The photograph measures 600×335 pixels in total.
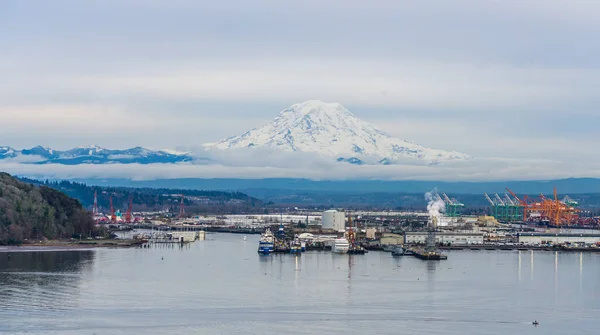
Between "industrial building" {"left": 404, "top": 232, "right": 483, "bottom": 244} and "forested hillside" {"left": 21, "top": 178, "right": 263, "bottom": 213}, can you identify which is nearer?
"industrial building" {"left": 404, "top": 232, "right": 483, "bottom": 244}

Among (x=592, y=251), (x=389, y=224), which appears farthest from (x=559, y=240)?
(x=389, y=224)

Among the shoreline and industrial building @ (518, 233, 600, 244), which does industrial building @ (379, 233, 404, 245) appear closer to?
industrial building @ (518, 233, 600, 244)

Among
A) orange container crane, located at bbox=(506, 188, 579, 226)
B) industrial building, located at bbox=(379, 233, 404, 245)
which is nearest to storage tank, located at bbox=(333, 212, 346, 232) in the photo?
industrial building, located at bbox=(379, 233, 404, 245)

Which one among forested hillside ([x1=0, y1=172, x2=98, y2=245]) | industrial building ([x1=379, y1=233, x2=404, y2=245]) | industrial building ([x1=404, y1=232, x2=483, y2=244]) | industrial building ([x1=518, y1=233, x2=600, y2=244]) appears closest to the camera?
forested hillside ([x1=0, y1=172, x2=98, y2=245])

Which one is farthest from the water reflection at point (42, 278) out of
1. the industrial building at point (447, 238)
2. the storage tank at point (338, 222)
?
the storage tank at point (338, 222)

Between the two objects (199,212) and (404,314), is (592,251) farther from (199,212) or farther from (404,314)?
(199,212)

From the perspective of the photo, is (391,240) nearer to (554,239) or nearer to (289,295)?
(554,239)
